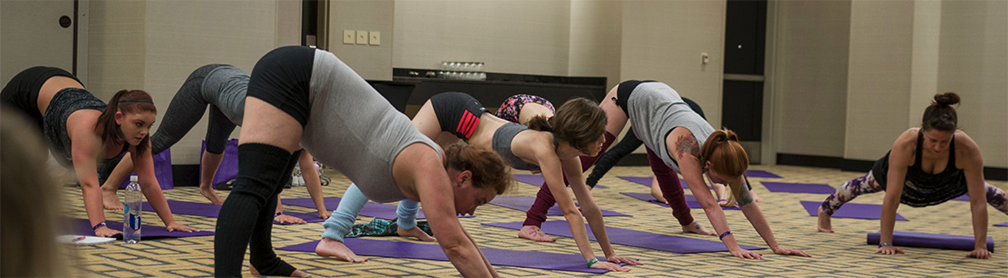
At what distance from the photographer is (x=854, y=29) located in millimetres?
10031

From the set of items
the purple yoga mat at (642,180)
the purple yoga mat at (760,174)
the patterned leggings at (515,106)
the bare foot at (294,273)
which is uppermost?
the patterned leggings at (515,106)

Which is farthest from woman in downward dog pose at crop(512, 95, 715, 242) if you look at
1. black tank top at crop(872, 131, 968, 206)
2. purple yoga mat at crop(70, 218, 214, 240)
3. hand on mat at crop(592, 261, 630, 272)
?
purple yoga mat at crop(70, 218, 214, 240)

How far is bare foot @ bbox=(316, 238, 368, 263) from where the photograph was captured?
314cm

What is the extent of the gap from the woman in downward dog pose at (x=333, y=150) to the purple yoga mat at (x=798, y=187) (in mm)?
6051

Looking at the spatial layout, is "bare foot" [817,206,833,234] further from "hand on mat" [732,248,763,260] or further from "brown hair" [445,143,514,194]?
"brown hair" [445,143,514,194]

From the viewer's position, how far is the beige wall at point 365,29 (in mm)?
7809

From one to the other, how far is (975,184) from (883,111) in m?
6.39

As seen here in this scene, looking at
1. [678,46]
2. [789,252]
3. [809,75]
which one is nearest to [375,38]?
[678,46]

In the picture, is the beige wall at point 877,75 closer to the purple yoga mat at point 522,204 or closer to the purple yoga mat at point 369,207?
the purple yoga mat at point 522,204

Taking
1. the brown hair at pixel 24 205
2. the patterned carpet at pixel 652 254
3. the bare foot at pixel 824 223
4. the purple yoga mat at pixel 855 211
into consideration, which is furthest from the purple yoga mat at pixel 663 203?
the brown hair at pixel 24 205

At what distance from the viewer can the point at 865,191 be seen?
178 inches

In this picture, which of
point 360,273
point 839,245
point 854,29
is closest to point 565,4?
point 854,29

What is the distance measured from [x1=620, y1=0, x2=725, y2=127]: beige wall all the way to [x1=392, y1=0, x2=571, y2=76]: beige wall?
0.83 meters

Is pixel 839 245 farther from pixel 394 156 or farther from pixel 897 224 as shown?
pixel 394 156
